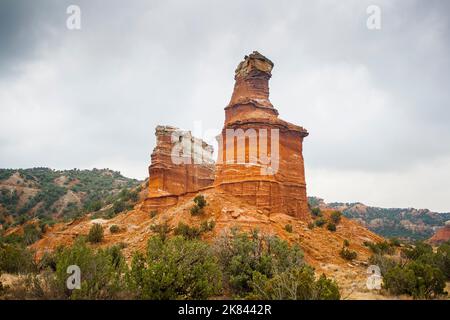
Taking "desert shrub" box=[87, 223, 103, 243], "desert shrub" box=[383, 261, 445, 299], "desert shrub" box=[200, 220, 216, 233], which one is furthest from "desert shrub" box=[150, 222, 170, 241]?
"desert shrub" box=[383, 261, 445, 299]

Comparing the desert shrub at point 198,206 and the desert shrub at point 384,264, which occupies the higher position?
A: the desert shrub at point 198,206

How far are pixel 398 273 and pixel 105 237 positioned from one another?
24126mm

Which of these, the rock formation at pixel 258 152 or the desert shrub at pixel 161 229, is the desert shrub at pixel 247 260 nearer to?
the desert shrub at pixel 161 229

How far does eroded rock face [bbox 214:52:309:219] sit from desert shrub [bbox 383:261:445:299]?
1574 cm

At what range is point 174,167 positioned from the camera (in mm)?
43531

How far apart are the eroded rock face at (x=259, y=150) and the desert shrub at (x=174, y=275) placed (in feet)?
57.6

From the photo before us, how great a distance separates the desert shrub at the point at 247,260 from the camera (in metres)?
12.8

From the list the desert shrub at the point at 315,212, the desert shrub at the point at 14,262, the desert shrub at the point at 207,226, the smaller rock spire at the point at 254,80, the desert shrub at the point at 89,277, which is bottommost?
the desert shrub at the point at 14,262

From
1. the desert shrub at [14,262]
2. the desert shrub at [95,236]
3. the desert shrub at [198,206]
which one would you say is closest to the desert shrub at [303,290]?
the desert shrub at [14,262]

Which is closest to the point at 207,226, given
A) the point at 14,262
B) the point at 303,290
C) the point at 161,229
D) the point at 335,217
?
the point at 161,229

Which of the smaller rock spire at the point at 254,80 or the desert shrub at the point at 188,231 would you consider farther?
the smaller rock spire at the point at 254,80
